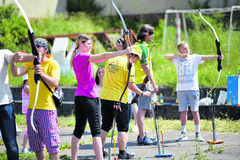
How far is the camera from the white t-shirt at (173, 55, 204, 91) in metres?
6.96

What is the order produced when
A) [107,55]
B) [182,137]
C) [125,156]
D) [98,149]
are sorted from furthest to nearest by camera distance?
[182,137] < [125,156] < [98,149] < [107,55]

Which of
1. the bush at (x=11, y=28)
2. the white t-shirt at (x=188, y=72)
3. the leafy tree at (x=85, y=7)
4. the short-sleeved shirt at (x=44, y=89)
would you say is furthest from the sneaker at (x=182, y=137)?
the leafy tree at (x=85, y=7)

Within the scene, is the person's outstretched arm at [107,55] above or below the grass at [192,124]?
above

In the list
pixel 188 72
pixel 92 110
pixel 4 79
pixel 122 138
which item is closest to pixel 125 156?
pixel 122 138

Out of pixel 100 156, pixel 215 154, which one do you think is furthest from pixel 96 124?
pixel 215 154

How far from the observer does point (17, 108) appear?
11141 millimetres

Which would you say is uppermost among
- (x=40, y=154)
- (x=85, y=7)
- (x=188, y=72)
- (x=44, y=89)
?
(x=85, y=7)

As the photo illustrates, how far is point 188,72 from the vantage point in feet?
22.9

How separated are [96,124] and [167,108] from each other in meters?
4.65

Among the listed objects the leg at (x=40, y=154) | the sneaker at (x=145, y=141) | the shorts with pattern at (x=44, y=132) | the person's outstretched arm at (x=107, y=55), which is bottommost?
the sneaker at (x=145, y=141)

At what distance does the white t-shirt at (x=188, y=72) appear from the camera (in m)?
6.96

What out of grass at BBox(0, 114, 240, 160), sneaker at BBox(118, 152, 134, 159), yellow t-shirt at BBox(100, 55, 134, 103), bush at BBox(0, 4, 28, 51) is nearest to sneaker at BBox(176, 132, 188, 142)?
grass at BBox(0, 114, 240, 160)

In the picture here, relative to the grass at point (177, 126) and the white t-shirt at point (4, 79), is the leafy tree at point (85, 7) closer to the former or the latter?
the grass at point (177, 126)

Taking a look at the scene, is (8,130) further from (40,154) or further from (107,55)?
(107,55)
